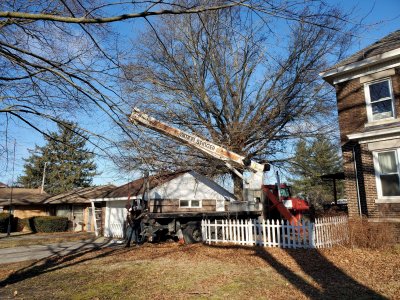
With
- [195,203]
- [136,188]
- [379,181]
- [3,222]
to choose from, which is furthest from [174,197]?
[3,222]

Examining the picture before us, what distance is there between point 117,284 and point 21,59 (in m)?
4.98

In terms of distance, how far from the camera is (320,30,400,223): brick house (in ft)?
41.8

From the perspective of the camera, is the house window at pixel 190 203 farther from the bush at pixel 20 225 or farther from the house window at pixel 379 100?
the bush at pixel 20 225

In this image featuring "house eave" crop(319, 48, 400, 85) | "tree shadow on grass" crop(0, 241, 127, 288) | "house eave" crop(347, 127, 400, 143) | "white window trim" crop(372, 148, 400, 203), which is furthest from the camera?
"house eave" crop(319, 48, 400, 85)

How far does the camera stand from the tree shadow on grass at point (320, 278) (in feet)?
20.4

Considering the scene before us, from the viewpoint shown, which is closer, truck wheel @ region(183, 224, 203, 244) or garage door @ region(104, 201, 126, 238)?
truck wheel @ region(183, 224, 203, 244)

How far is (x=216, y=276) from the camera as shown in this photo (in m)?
7.97

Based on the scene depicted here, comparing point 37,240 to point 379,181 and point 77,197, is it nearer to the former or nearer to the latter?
point 77,197

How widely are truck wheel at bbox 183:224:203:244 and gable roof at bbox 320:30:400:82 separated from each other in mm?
8497

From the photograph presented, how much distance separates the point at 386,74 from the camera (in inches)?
528

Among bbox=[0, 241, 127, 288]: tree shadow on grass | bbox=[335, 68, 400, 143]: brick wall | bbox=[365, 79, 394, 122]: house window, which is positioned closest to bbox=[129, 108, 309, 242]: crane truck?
bbox=[0, 241, 127, 288]: tree shadow on grass

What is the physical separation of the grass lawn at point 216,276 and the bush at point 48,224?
64.1ft

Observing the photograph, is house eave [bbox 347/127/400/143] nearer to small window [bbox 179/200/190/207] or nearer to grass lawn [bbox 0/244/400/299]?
grass lawn [bbox 0/244/400/299]

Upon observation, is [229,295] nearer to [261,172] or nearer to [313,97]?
[261,172]
